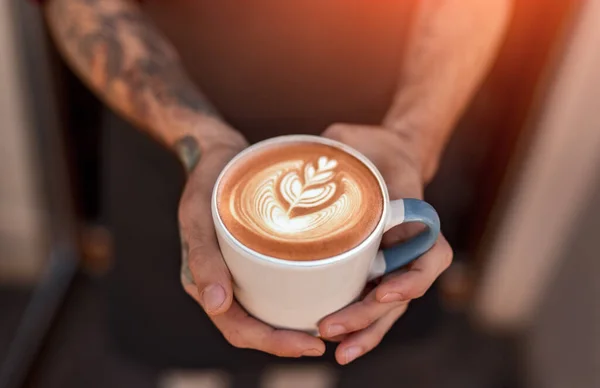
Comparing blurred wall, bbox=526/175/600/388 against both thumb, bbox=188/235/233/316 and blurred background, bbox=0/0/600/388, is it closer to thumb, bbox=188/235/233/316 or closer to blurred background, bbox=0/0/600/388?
blurred background, bbox=0/0/600/388

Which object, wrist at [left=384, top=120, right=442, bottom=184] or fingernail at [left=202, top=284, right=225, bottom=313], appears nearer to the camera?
fingernail at [left=202, top=284, right=225, bottom=313]

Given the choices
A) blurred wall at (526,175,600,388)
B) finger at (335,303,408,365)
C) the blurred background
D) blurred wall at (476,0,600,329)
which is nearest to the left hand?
finger at (335,303,408,365)

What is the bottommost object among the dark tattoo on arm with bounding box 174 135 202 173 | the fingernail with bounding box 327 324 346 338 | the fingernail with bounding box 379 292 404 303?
the fingernail with bounding box 327 324 346 338

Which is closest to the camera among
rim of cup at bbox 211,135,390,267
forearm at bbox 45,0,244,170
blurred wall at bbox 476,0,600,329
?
rim of cup at bbox 211,135,390,267

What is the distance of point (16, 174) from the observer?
46.8 inches

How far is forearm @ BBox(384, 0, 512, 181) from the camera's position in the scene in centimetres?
66

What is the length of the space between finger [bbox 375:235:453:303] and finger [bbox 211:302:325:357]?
0.06 meters

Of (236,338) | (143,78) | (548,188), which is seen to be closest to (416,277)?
(236,338)

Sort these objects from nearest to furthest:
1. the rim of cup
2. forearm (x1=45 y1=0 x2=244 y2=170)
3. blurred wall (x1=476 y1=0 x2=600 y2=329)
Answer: the rim of cup < forearm (x1=45 y1=0 x2=244 y2=170) < blurred wall (x1=476 y1=0 x2=600 y2=329)

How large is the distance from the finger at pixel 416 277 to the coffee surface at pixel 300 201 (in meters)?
0.06

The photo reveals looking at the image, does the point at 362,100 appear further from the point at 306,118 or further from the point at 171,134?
the point at 171,134

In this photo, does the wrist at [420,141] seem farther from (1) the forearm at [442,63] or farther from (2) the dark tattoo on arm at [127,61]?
(2) the dark tattoo on arm at [127,61]

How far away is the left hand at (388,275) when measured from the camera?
1.60ft

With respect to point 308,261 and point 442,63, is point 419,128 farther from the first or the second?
point 308,261
